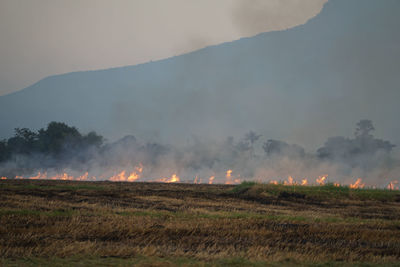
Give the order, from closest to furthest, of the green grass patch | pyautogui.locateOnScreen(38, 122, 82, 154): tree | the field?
the field
the green grass patch
pyautogui.locateOnScreen(38, 122, 82, 154): tree

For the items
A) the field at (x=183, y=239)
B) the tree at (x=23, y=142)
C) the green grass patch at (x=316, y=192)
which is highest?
the tree at (x=23, y=142)

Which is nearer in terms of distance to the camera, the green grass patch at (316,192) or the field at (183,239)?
the field at (183,239)

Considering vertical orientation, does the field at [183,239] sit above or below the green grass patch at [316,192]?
below

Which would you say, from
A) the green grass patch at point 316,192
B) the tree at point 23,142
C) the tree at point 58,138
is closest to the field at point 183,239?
the green grass patch at point 316,192

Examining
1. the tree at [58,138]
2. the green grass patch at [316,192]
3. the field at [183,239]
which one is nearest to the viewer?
the field at [183,239]

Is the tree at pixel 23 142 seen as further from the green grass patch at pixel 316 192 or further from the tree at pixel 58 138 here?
the green grass patch at pixel 316 192

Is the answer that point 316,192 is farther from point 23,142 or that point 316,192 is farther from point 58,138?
point 23,142

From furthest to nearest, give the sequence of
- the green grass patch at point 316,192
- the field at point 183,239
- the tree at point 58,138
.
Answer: the tree at point 58,138 < the green grass patch at point 316,192 < the field at point 183,239

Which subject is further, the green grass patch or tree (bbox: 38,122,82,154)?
tree (bbox: 38,122,82,154)

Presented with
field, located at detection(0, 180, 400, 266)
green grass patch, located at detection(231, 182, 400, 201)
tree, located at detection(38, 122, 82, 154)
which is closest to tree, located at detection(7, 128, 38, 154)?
tree, located at detection(38, 122, 82, 154)

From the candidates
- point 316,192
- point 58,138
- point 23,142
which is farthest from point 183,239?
point 23,142

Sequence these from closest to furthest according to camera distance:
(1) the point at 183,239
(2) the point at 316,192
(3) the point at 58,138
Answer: (1) the point at 183,239 < (2) the point at 316,192 < (3) the point at 58,138

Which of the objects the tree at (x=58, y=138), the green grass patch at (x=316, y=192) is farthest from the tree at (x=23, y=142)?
the green grass patch at (x=316, y=192)

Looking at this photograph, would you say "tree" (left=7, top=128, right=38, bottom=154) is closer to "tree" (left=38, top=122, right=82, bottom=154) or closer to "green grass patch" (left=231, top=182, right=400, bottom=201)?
"tree" (left=38, top=122, right=82, bottom=154)
